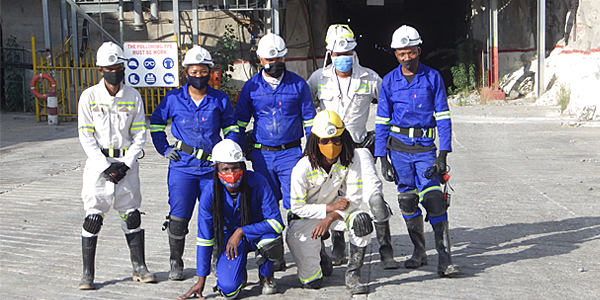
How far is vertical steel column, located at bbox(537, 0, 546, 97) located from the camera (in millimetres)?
20328

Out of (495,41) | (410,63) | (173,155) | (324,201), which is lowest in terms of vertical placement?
(324,201)

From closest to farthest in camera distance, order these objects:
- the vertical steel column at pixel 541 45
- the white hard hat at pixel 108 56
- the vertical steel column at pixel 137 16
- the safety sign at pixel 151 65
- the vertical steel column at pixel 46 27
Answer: the white hard hat at pixel 108 56
the safety sign at pixel 151 65
the vertical steel column at pixel 46 27
the vertical steel column at pixel 137 16
the vertical steel column at pixel 541 45

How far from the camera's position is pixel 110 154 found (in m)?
5.55

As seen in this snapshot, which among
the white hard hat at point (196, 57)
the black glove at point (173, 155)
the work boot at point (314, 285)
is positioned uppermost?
the white hard hat at point (196, 57)

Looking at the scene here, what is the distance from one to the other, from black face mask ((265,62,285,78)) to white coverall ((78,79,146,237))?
116 cm

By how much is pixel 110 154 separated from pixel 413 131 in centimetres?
261

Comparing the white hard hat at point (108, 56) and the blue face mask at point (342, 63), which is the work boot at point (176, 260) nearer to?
the white hard hat at point (108, 56)

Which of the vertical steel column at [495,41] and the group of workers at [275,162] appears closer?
the group of workers at [275,162]

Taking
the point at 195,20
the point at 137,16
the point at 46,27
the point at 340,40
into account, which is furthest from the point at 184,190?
the point at 137,16

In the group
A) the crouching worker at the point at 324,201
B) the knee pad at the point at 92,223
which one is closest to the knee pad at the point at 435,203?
the crouching worker at the point at 324,201

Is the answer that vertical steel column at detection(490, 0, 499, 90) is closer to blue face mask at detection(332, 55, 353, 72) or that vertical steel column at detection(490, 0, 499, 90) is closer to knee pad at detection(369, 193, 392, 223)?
blue face mask at detection(332, 55, 353, 72)

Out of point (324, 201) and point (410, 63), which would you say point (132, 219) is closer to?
point (324, 201)

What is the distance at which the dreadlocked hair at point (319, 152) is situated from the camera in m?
5.20

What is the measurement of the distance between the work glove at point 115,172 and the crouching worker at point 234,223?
761 mm
